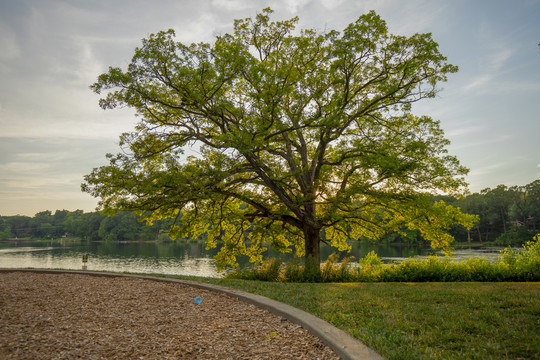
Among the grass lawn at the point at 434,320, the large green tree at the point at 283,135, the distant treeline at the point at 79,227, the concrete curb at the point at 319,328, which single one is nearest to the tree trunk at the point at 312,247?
the large green tree at the point at 283,135

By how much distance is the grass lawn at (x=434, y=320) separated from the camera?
3746 mm

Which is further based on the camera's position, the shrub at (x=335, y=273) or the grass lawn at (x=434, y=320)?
the shrub at (x=335, y=273)

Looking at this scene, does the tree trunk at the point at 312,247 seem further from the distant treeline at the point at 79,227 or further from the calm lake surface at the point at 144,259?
the distant treeline at the point at 79,227

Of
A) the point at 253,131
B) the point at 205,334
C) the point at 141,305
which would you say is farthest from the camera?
the point at 253,131

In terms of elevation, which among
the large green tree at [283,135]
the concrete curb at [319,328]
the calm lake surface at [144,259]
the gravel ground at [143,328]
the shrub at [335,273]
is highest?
the large green tree at [283,135]

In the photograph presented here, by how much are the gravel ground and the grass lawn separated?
784mm

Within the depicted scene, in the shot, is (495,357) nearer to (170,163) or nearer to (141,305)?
(141,305)

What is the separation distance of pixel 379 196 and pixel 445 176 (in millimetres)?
2617

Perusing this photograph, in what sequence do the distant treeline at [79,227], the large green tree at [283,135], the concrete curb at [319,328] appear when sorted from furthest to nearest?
the distant treeline at [79,227] → the large green tree at [283,135] → the concrete curb at [319,328]

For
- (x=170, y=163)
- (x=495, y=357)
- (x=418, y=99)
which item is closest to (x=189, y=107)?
(x=170, y=163)

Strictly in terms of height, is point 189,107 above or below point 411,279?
above

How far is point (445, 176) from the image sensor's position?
40.5 ft

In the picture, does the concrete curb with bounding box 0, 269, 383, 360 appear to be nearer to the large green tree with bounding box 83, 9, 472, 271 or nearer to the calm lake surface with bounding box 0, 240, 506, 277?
the large green tree with bounding box 83, 9, 472, 271

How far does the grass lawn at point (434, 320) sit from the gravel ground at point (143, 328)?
78 centimetres
